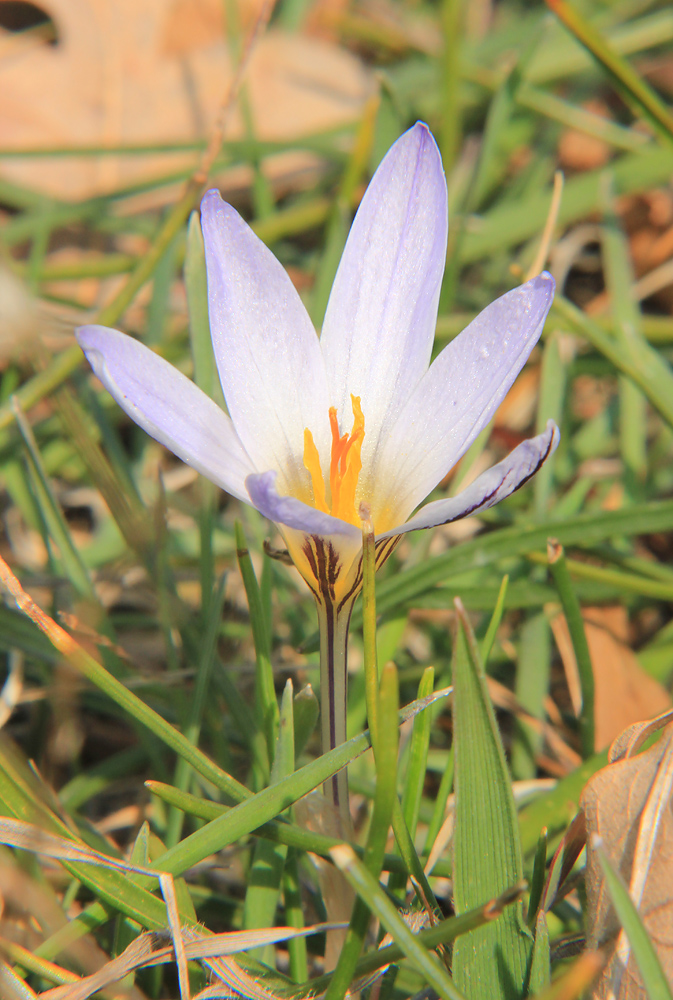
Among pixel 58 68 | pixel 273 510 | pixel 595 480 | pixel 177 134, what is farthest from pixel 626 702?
pixel 58 68

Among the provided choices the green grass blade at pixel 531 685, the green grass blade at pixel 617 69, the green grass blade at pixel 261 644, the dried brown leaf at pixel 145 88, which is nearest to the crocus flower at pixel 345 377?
the green grass blade at pixel 261 644

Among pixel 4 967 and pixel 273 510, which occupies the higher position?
pixel 273 510

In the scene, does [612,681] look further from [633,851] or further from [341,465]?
[341,465]

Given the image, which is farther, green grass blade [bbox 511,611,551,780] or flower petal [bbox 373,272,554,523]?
green grass blade [bbox 511,611,551,780]

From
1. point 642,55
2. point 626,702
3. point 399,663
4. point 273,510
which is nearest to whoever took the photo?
point 273,510

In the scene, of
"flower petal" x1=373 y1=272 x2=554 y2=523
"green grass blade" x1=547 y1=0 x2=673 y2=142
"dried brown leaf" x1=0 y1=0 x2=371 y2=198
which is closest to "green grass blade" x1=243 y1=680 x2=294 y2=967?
"flower petal" x1=373 y1=272 x2=554 y2=523

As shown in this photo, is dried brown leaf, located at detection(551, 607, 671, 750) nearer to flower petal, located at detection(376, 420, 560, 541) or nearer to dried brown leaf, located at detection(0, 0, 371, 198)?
flower petal, located at detection(376, 420, 560, 541)

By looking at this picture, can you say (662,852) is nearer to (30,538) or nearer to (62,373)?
(62,373)
